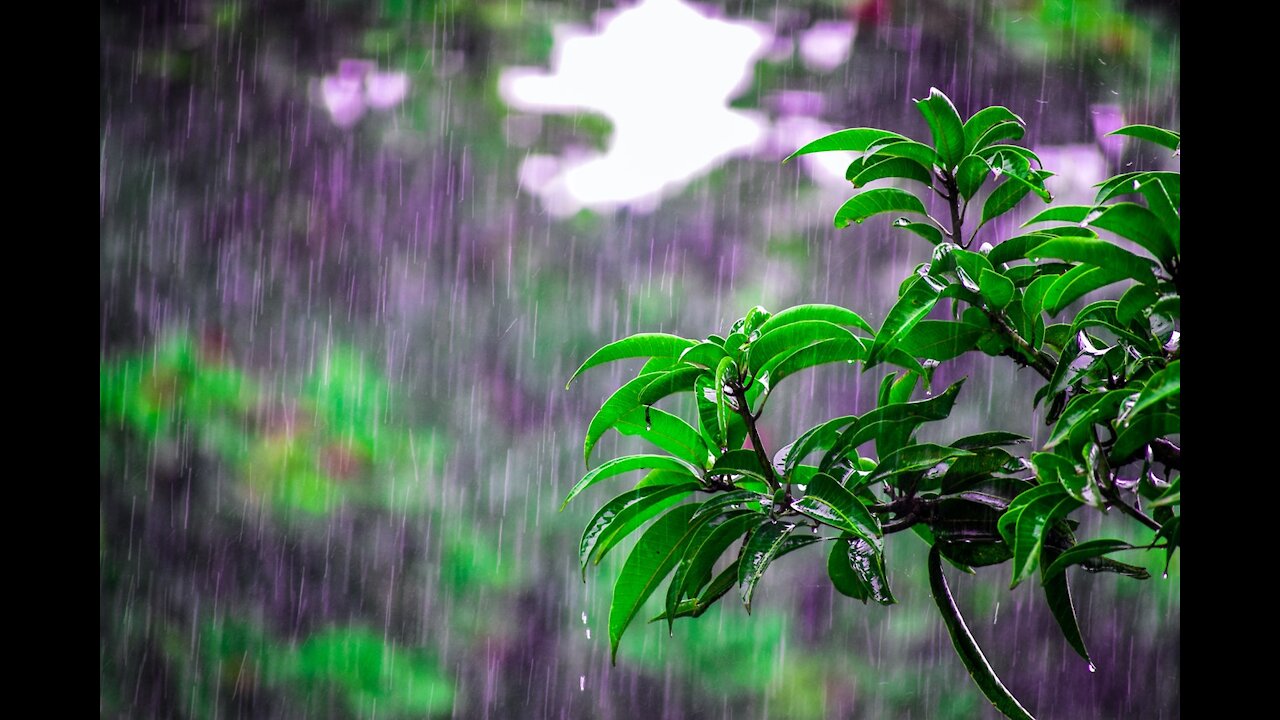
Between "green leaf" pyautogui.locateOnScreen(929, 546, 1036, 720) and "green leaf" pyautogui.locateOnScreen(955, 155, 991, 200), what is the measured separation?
215 millimetres

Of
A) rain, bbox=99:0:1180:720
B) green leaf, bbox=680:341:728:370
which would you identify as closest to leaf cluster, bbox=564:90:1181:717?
green leaf, bbox=680:341:728:370

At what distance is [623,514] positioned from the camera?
530mm

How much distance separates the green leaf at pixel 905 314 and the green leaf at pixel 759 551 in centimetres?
10

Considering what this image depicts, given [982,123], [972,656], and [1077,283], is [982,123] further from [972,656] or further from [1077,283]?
[972,656]

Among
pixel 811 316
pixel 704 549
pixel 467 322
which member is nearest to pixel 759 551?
pixel 704 549

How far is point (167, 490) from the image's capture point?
2.12 meters

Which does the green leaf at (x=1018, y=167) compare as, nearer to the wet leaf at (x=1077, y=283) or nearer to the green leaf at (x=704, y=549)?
the wet leaf at (x=1077, y=283)

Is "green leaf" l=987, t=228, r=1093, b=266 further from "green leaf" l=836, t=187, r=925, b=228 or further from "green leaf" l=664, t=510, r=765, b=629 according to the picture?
"green leaf" l=664, t=510, r=765, b=629

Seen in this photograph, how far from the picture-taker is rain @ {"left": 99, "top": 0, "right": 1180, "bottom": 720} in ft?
6.70

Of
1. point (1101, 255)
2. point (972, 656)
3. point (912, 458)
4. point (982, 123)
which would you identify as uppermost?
point (982, 123)

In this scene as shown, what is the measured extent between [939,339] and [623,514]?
0.68 ft
